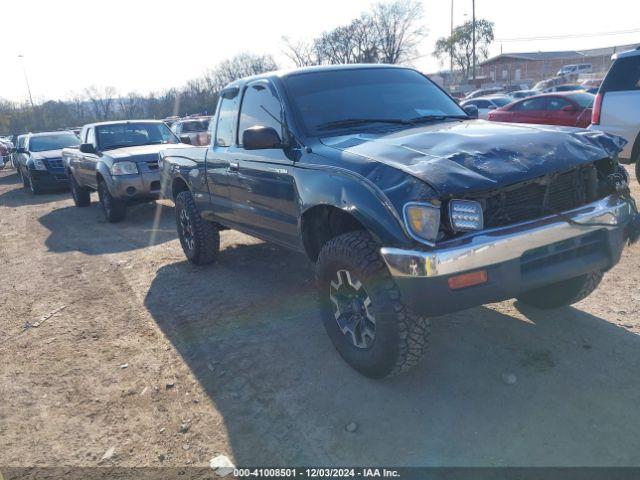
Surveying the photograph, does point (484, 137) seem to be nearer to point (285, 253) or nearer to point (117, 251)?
point (285, 253)

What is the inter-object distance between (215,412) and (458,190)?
1901mm

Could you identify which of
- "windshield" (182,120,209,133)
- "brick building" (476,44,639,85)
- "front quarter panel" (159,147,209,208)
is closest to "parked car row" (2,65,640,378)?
"front quarter panel" (159,147,209,208)

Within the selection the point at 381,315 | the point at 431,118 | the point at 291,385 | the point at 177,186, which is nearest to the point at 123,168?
the point at 177,186

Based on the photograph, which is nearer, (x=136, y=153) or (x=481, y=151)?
(x=481, y=151)

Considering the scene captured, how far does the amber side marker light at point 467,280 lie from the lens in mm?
2545

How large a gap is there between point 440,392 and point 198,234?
3537 millimetres

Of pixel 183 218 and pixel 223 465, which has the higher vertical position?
pixel 183 218

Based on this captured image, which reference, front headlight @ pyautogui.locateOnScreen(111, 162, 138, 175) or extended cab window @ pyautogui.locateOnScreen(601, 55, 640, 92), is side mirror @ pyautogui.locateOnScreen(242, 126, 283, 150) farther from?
extended cab window @ pyautogui.locateOnScreen(601, 55, 640, 92)

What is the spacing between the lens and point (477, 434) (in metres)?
2.66

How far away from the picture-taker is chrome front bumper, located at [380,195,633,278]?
8.30 feet

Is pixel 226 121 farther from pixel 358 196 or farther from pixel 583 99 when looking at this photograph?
pixel 583 99

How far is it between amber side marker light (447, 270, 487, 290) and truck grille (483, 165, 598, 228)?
296mm

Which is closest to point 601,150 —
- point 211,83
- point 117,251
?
point 117,251

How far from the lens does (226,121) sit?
4965mm
